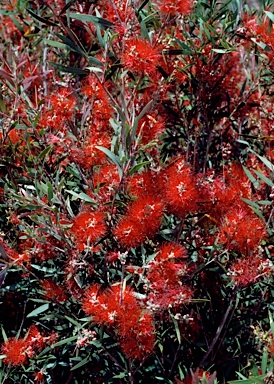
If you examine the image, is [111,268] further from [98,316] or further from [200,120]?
[200,120]

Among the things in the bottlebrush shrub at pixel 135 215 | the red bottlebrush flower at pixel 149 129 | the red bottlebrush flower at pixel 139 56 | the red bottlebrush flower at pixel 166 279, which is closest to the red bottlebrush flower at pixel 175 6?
the bottlebrush shrub at pixel 135 215

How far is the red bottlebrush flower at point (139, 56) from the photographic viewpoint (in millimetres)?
1688

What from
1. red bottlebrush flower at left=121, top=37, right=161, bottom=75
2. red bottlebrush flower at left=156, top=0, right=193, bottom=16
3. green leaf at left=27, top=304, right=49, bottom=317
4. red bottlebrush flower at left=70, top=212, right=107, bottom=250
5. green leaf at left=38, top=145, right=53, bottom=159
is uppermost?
red bottlebrush flower at left=156, top=0, right=193, bottom=16

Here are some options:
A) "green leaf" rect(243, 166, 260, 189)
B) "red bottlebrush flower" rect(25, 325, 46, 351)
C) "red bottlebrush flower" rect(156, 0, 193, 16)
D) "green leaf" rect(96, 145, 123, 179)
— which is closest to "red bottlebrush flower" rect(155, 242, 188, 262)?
"green leaf" rect(96, 145, 123, 179)

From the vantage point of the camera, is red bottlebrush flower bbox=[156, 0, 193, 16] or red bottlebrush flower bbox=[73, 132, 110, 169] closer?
red bottlebrush flower bbox=[156, 0, 193, 16]

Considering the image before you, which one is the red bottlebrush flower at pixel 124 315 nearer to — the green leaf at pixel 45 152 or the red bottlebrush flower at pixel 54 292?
the red bottlebrush flower at pixel 54 292

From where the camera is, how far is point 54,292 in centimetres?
185

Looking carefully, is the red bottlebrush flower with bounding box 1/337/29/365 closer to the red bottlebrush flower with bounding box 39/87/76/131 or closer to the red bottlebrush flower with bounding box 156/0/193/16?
the red bottlebrush flower with bounding box 39/87/76/131

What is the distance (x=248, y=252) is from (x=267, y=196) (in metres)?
0.33

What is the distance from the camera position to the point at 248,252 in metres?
1.81

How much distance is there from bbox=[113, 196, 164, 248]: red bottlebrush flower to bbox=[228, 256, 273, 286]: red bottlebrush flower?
29 centimetres

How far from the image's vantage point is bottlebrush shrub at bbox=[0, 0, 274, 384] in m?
1.70

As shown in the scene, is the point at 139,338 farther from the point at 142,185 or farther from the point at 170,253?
→ the point at 142,185

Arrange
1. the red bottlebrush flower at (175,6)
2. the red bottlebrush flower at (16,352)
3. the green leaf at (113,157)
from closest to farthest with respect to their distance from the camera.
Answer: the green leaf at (113,157), the red bottlebrush flower at (175,6), the red bottlebrush flower at (16,352)
